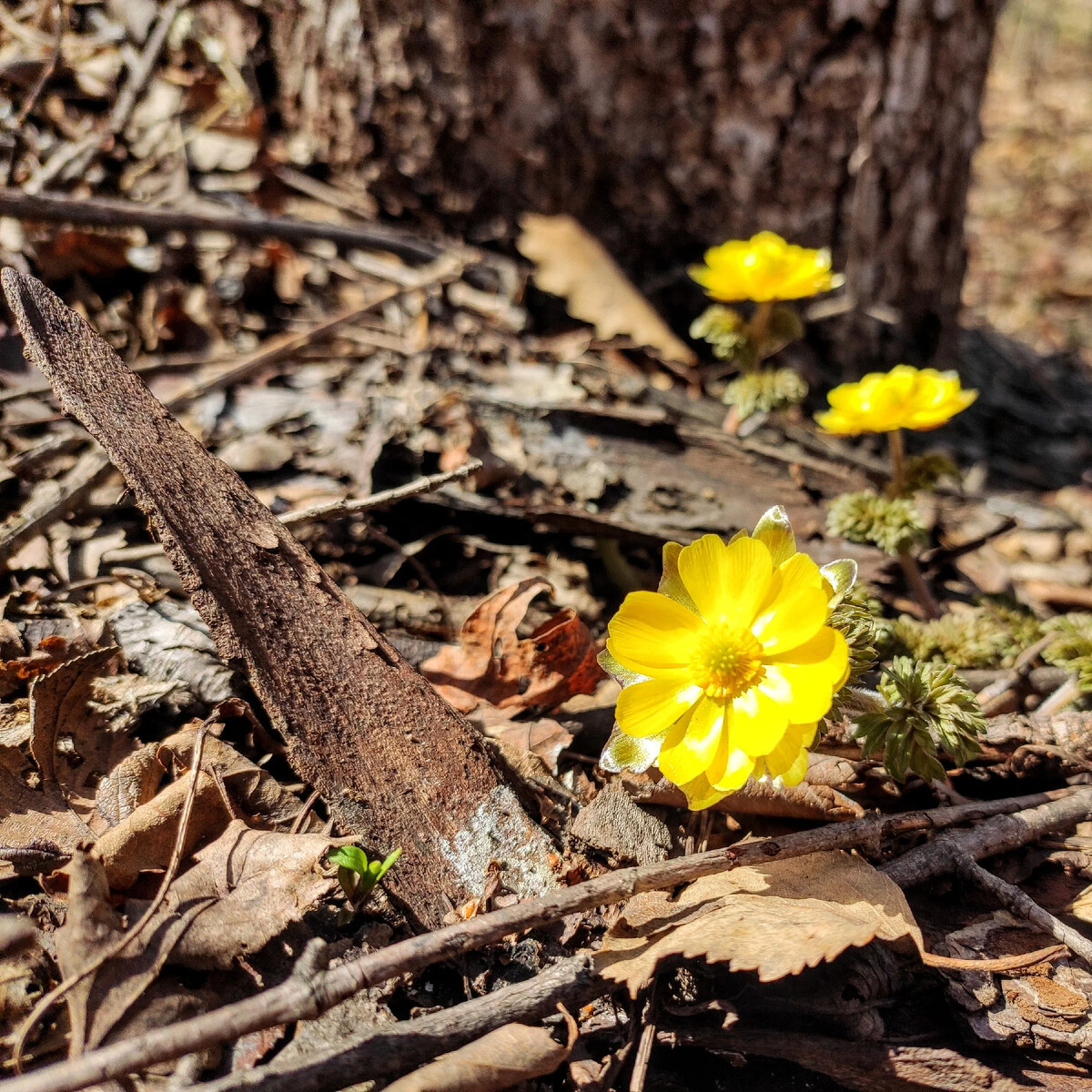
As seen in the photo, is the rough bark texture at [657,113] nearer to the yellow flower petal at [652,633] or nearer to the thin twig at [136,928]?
the yellow flower petal at [652,633]

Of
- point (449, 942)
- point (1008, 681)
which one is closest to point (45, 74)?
point (449, 942)

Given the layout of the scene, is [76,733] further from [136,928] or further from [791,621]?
[791,621]

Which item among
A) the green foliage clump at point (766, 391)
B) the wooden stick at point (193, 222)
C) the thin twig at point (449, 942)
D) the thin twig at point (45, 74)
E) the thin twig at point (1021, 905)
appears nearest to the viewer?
the thin twig at point (449, 942)

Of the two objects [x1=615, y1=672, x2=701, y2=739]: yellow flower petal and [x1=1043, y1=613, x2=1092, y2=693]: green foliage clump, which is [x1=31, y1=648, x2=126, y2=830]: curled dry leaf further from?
[x1=1043, y1=613, x2=1092, y2=693]: green foliage clump

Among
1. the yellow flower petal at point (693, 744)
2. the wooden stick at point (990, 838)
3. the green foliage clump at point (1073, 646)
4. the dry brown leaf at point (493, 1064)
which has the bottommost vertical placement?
the dry brown leaf at point (493, 1064)

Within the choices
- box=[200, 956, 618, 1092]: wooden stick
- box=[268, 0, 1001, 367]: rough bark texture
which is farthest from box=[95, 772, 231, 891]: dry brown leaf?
box=[268, 0, 1001, 367]: rough bark texture

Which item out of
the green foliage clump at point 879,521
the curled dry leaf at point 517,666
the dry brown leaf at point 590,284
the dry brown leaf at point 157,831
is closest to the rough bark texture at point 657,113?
the dry brown leaf at point 590,284
